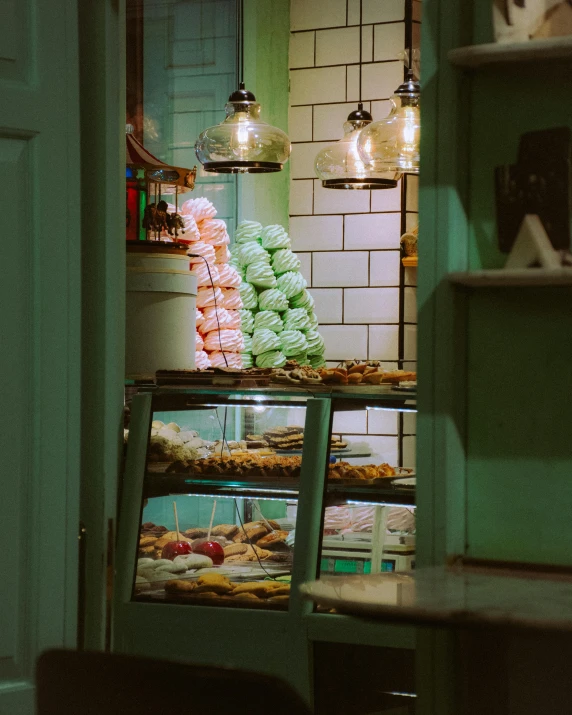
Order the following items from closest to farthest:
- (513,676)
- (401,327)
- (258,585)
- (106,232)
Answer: (513,676) → (106,232) → (258,585) → (401,327)

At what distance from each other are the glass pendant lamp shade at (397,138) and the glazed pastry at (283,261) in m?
1.80

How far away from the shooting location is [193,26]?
671cm

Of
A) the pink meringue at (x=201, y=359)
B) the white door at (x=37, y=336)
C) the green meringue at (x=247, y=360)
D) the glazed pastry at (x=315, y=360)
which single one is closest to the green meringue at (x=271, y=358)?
the green meringue at (x=247, y=360)

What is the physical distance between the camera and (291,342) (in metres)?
6.14

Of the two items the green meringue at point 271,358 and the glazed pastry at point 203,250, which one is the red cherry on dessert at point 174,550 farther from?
the green meringue at point 271,358

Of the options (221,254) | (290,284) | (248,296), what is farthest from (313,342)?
(221,254)

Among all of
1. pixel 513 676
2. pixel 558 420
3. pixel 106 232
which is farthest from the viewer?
pixel 106 232

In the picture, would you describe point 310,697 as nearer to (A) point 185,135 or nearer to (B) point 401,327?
(B) point 401,327

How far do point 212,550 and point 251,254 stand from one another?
9.65 ft

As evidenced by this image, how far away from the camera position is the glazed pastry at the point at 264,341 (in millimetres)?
6105

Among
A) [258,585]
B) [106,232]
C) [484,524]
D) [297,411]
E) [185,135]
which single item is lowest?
[258,585]

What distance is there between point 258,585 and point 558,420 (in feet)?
4.55

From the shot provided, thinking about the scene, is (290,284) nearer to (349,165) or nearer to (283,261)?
(283,261)

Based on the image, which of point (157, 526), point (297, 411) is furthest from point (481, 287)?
point (157, 526)
